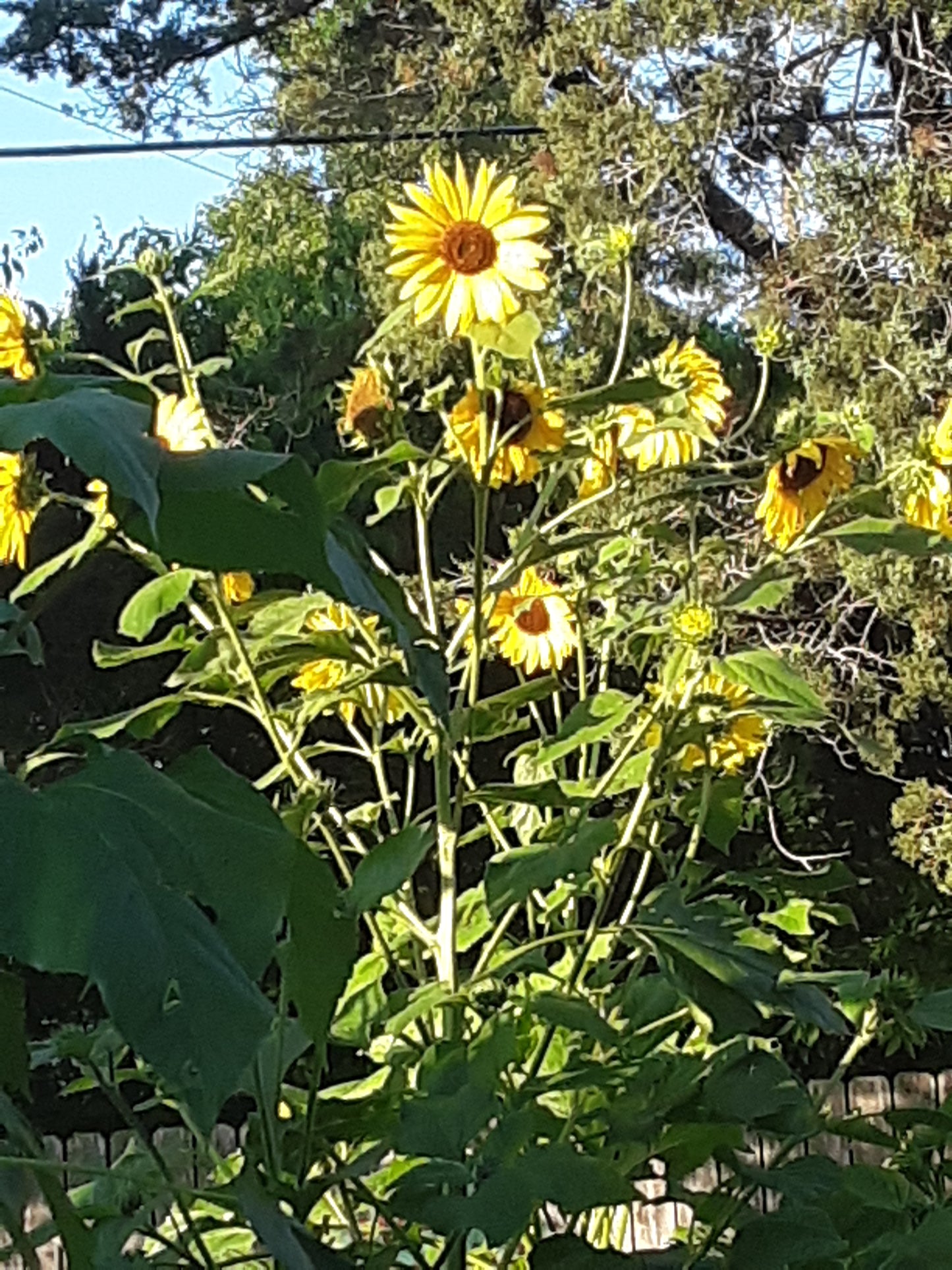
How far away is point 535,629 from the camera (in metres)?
1.38

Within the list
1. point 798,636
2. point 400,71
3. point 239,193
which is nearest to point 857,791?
point 798,636

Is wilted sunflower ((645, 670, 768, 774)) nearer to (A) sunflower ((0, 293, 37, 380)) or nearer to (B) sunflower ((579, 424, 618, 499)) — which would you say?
(B) sunflower ((579, 424, 618, 499))

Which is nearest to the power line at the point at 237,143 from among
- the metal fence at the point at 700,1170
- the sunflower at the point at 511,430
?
the metal fence at the point at 700,1170

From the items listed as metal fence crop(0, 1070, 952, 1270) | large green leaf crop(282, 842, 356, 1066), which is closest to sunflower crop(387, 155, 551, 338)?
large green leaf crop(282, 842, 356, 1066)

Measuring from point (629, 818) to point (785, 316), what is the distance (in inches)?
154

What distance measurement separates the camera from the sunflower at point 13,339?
106 centimetres

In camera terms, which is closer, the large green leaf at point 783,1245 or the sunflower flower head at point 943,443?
the large green leaf at point 783,1245

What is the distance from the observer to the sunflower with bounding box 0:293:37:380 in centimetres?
106

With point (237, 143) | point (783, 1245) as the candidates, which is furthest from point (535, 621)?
point (237, 143)

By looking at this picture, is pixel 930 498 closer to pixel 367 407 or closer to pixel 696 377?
pixel 696 377

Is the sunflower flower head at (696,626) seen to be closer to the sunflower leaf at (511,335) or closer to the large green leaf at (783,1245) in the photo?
the sunflower leaf at (511,335)

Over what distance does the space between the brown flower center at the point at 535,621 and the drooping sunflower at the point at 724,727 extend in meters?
0.18

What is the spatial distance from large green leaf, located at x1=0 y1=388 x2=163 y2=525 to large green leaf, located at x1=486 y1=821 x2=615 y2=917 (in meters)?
0.39

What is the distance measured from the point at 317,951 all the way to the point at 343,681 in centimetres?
45
